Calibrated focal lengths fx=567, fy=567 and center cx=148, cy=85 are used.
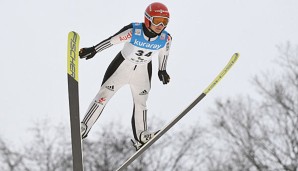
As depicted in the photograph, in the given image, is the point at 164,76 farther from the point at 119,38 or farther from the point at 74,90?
the point at 74,90

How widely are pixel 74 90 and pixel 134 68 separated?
3.31ft

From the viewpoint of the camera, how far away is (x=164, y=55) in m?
5.96

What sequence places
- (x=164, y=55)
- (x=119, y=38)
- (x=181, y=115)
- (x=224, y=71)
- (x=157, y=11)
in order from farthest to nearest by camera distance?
(x=224, y=71)
(x=181, y=115)
(x=164, y=55)
(x=119, y=38)
(x=157, y=11)

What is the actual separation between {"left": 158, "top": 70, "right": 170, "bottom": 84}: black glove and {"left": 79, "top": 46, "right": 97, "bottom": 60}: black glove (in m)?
0.87

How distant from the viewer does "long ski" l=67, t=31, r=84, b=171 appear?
4965 millimetres

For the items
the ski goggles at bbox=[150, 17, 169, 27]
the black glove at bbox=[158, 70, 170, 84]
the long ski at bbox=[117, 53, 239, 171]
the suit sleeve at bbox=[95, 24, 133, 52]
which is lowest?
the long ski at bbox=[117, 53, 239, 171]

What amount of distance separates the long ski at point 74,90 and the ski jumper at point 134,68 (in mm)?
603

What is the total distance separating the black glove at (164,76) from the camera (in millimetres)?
6008

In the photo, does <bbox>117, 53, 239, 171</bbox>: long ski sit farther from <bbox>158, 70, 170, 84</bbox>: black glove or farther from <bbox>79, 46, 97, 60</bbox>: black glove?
<bbox>79, 46, 97, 60</bbox>: black glove

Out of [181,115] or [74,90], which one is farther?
[181,115]

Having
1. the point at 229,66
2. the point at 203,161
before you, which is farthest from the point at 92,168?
the point at 229,66

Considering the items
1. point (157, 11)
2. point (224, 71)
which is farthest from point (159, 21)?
point (224, 71)

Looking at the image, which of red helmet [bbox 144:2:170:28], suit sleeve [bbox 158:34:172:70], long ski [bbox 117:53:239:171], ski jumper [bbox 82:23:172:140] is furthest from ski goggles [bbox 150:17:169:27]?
long ski [bbox 117:53:239:171]

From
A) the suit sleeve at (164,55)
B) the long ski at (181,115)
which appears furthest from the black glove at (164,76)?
the long ski at (181,115)
